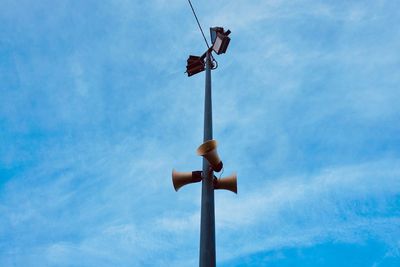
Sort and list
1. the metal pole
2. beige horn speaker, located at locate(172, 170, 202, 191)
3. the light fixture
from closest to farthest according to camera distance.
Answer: the metal pole < beige horn speaker, located at locate(172, 170, 202, 191) < the light fixture

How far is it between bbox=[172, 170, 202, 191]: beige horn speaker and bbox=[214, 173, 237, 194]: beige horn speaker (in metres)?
0.22

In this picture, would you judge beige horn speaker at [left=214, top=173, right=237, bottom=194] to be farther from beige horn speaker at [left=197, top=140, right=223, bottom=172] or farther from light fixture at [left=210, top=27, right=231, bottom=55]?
light fixture at [left=210, top=27, right=231, bottom=55]

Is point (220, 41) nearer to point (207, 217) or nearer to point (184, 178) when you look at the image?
point (184, 178)

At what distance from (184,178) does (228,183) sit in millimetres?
489

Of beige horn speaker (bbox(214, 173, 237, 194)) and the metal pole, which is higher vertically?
beige horn speaker (bbox(214, 173, 237, 194))

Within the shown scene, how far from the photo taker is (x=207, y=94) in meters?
5.69

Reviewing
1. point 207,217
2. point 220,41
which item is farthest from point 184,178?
point 220,41

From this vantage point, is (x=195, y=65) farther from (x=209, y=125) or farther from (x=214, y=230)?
(x=214, y=230)

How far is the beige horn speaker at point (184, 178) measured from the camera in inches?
190

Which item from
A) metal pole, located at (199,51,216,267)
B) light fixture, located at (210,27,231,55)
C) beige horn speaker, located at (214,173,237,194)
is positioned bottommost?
metal pole, located at (199,51,216,267)

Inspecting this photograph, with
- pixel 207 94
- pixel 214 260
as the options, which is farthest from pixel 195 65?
pixel 214 260

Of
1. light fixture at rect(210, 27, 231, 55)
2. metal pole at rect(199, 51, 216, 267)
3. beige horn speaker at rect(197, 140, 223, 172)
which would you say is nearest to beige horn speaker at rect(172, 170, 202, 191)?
metal pole at rect(199, 51, 216, 267)

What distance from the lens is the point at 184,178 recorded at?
16.1 ft

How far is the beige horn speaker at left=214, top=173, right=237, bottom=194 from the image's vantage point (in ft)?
16.0
